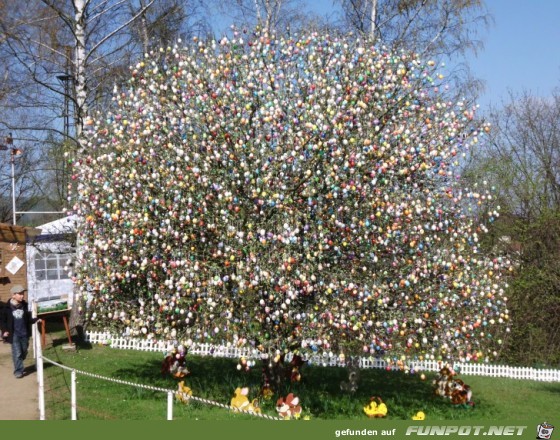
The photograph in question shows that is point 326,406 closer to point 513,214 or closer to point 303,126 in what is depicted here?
point 303,126

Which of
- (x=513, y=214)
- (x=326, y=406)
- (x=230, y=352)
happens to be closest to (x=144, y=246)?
(x=326, y=406)

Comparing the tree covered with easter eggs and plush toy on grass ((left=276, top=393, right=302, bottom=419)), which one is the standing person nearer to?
the tree covered with easter eggs

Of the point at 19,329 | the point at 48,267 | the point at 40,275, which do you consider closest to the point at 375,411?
the point at 19,329

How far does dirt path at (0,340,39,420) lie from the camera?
36.7 ft

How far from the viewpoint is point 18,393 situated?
42.2ft

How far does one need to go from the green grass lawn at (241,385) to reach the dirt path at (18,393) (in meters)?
0.30

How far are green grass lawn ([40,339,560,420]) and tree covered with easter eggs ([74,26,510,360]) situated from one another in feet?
5.10

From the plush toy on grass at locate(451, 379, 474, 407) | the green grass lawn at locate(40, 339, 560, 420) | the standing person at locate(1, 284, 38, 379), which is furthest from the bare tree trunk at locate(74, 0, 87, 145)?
the plush toy on grass at locate(451, 379, 474, 407)

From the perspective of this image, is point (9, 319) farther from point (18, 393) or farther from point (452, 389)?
point (452, 389)

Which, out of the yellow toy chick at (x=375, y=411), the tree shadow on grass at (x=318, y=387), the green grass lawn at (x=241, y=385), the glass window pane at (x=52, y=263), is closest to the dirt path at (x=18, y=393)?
the green grass lawn at (x=241, y=385)

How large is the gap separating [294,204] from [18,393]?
6514mm

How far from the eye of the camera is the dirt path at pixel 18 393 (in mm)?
11180

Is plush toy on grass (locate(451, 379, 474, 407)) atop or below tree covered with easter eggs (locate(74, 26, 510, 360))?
below

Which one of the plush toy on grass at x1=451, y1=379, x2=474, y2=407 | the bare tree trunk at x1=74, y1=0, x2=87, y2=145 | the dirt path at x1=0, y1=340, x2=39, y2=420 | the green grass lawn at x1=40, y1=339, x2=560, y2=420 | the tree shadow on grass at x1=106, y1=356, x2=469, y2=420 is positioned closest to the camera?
the dirt path at x1=0, y1=340, x2=39, y2=420
